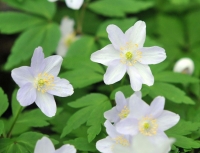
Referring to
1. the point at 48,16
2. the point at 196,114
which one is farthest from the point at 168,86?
the point at 48,16

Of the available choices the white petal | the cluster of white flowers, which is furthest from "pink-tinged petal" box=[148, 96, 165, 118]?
the white petal

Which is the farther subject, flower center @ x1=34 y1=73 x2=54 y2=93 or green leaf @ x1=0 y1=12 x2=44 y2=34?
green leaf @ x1=0 y1=12 x2=44 y2=34

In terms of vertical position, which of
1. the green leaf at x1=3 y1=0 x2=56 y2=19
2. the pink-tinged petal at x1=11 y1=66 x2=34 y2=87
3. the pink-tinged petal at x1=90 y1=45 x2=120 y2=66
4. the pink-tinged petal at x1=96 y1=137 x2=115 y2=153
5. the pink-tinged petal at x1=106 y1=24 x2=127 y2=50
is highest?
the pink-tinged petal at x1=106 y1=24 x2=127 y2=50

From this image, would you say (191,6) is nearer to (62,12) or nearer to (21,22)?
(62,12)

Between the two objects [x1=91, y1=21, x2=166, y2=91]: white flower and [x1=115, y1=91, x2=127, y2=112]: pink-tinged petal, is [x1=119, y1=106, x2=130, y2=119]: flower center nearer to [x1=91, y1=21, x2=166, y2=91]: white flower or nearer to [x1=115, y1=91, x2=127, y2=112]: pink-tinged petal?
[x1=115, y1=91, x2=127, y2=112]: pink-tinged petal

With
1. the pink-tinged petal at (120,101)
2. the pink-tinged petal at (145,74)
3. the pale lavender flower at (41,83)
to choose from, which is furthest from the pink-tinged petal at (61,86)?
the pink-tinged petal at (145,74)

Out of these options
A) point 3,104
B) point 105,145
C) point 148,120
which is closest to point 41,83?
point 3,104

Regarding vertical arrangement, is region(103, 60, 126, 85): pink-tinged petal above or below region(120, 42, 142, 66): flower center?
below

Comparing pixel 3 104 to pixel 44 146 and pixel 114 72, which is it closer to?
pixel 44 146

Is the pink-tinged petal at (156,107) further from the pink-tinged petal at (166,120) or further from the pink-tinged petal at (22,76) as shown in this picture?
the pink-tinged petal at (22,76)
